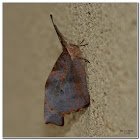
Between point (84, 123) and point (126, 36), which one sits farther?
point (84, 123)

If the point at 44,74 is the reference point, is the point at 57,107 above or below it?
below

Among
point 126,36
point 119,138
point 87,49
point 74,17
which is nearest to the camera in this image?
point 126,36

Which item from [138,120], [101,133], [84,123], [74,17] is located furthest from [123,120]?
[74,17]

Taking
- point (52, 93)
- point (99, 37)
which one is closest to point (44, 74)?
point (52, 93)

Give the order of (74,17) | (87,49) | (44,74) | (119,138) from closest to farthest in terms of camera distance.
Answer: (119,138) → (87,49) → (74,17) → (44,74)

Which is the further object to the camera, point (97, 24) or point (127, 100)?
point (97, 24)

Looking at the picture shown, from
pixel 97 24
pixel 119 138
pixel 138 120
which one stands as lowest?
pixel 119 138

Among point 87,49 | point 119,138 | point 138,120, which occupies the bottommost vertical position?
point 119,138

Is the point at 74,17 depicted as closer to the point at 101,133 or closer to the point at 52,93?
the point at 52,93

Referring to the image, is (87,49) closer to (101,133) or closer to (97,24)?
(97,24)
